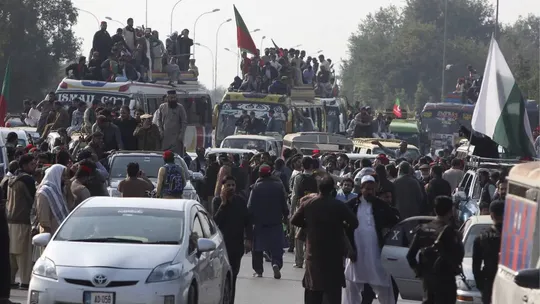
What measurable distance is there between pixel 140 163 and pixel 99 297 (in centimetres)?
1213

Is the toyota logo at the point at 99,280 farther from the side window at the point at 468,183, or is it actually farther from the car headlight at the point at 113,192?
the car headlight at the point at 113,192

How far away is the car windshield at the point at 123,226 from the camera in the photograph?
1379 cm

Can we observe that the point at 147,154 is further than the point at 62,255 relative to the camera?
Yes

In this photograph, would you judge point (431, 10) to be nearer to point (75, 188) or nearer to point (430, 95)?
point (430, 95)

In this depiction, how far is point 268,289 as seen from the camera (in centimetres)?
1875

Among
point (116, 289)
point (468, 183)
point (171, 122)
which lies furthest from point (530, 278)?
point (171, 122)

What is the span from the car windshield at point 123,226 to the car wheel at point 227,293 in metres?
1.45

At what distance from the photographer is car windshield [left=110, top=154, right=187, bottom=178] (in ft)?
81.5

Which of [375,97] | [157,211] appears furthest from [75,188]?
[375,97]

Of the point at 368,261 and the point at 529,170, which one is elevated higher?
the point at 529,170

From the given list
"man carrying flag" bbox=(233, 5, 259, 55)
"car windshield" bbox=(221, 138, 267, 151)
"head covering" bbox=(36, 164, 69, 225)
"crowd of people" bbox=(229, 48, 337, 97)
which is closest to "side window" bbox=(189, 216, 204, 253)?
"head covering" bbox=(36, 164, 69, 225)

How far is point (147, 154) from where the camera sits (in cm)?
2520

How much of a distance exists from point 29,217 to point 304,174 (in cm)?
491

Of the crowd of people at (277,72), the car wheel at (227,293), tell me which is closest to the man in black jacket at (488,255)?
the car wheel at (227,293)
